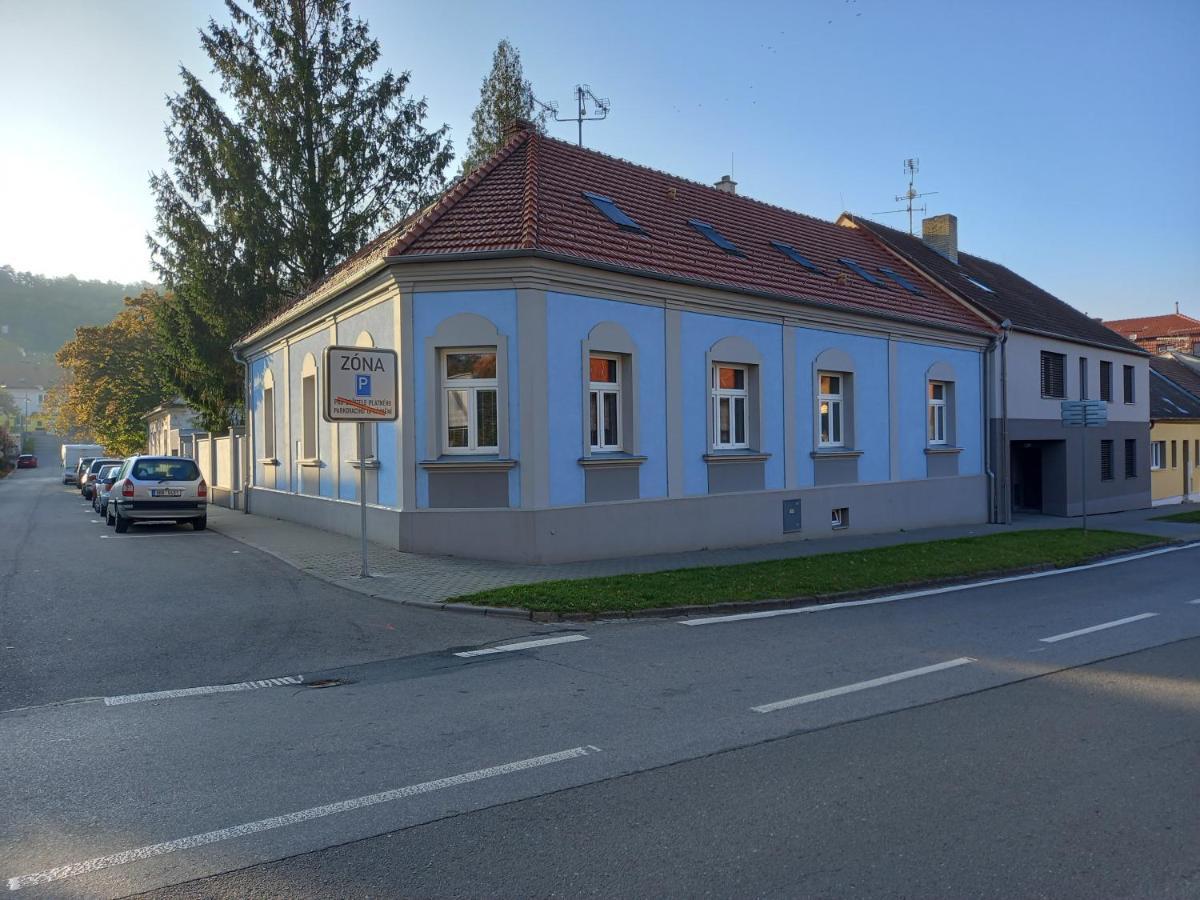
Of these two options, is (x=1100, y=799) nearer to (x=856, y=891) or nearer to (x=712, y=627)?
(x=856, y=891)

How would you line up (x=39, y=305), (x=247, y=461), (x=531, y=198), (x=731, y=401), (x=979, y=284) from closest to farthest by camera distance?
(x=531, y=198)
(x=731, y=401)
(x=247, y=461)
(x=979, y=284)
(x=39, y=305)

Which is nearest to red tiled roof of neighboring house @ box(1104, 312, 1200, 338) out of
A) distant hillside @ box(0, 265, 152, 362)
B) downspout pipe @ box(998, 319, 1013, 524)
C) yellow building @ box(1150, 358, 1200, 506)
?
yellow building @ box(1150, 358, 1200, 506)

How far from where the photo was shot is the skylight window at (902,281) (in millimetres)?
22828

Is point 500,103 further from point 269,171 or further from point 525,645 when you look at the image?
point 525,645

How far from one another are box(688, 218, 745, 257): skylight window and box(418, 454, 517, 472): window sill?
7319 mm

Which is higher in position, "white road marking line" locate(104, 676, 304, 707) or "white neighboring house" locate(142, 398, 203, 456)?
"white neighboring house" locate(142, 398, 203, 456)

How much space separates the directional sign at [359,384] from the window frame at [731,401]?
634cm

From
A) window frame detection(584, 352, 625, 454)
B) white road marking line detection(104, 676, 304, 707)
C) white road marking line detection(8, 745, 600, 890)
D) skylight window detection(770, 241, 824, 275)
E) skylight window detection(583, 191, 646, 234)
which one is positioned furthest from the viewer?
skylight window detection(770, 241, 824, 275)

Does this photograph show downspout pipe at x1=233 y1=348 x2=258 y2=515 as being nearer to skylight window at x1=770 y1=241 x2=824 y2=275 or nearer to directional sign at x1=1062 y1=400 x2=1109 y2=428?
skylight window at x1=770 y1=241 x2=824 y2=275

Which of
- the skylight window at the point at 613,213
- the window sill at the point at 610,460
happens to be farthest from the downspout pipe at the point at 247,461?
the window sill at the point at 610,460

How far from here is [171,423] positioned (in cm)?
4738

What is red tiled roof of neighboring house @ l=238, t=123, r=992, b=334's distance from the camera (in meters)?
14.0

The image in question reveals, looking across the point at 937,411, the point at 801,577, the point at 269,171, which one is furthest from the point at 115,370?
the point at 801,577

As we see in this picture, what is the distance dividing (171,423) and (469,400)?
3953 centimetres
